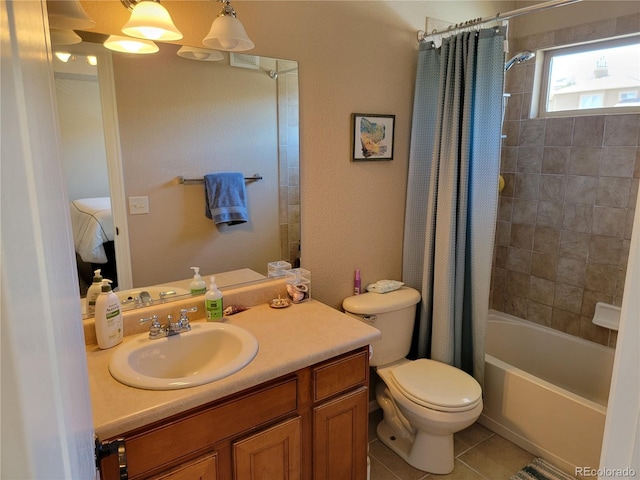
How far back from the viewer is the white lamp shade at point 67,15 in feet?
4.25

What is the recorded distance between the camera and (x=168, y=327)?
1.57m

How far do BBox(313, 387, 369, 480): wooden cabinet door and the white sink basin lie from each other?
0.36 metres

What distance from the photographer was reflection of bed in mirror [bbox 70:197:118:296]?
4.75 ft

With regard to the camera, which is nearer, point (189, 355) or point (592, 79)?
point (189, 355)

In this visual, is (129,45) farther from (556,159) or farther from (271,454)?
(556,159)

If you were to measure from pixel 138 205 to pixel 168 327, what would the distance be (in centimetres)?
46

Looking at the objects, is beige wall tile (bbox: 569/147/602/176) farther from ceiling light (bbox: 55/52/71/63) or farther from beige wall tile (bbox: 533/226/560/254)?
ceiling light (bbox: 55/52/71/63)

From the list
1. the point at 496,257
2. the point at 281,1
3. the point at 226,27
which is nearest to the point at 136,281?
the point at 226,27

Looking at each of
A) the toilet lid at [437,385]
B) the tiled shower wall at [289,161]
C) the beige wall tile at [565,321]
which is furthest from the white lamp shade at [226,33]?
the beige wall tile at [565,321]

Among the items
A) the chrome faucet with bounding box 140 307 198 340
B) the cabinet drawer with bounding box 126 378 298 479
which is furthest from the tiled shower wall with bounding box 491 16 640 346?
the chrome faucet with bounding box 140 307 198 340

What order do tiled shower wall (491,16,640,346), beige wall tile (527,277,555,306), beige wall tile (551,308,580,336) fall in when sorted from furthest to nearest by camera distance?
beige wall tile (527,277,555,306)
beige wall tile (551,308,580,336)
tiled shower wall (491,16,640,346)

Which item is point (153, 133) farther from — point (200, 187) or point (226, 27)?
point (226, 27)

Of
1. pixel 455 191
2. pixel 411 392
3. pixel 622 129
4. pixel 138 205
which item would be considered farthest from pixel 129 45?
pixel 622 129

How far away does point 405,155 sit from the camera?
2312 mm
